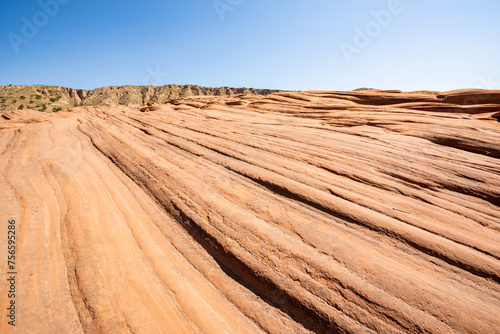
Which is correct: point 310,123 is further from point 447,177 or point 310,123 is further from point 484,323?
point 484,323

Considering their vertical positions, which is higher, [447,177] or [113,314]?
[447,177]

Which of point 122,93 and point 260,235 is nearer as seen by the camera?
point 260,235

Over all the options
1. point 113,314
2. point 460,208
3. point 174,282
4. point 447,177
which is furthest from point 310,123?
point 113,314

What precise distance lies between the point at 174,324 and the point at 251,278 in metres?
1.00

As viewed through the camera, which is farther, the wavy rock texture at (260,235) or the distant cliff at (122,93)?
the distant cliff at (122,93)

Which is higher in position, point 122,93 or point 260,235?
point 122,93

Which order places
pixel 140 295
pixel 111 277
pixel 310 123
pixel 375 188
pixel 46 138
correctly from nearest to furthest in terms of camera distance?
pixel 140 295 < pixel 111 277 < pixel 375 188 < pixel 46 138 < pixel 310 123

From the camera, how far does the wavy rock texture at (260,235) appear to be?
2.27 meters

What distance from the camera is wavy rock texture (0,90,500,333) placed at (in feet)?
7.45

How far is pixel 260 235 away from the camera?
3170 millimetres

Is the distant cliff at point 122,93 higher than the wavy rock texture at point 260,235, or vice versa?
the distant cliff at point 122,93

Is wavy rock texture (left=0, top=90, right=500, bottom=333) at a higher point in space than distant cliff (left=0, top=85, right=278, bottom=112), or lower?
lower

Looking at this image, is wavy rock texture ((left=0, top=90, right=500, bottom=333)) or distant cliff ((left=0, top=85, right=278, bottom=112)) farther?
distant cliff ((left=0, top=85, right=278, bottom=112))

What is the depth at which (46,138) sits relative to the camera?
7883mm
